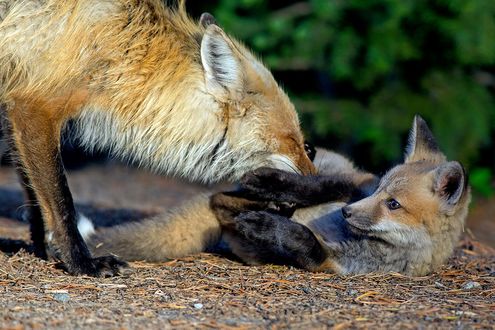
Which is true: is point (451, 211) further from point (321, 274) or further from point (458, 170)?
point (321, 274)

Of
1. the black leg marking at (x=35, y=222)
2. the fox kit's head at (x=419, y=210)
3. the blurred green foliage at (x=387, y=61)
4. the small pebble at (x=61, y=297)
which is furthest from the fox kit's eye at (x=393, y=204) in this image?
the blurred green foliage at (x=387, y=61)

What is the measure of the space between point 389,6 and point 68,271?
4.82 meters

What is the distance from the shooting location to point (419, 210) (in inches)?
202

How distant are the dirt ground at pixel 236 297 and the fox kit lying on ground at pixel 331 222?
133 millimetres

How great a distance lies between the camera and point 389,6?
8.30 metres

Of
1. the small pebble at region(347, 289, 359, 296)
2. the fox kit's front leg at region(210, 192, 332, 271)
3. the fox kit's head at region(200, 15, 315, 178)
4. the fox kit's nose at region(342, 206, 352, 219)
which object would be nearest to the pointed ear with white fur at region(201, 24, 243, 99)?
the fox kit's head at region(200, 15, 315, 178)

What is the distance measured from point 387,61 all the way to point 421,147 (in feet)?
9.51

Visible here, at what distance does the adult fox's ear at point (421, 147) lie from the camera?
5824mm

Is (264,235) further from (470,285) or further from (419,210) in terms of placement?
(470,285)

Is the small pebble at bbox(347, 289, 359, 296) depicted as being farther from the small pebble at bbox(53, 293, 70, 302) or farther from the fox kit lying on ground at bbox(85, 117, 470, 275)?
the small pebble at bbox(53, 293, 70, 302)

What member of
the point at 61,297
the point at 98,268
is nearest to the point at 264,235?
the point at 98,268

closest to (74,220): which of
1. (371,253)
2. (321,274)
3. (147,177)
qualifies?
(321,274)

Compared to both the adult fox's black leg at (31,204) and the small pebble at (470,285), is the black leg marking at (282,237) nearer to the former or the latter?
the small pebble at (470,285)

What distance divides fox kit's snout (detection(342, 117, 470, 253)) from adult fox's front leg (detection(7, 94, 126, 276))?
1702 mm
